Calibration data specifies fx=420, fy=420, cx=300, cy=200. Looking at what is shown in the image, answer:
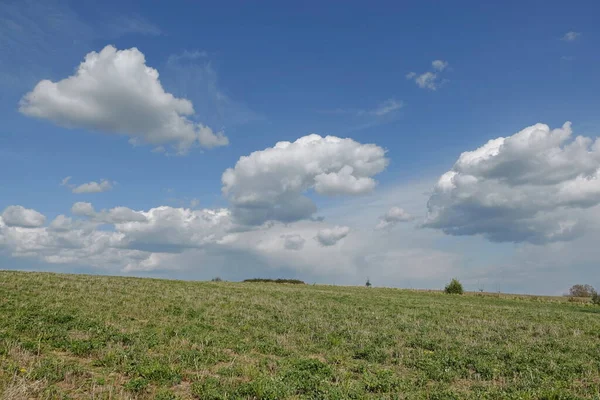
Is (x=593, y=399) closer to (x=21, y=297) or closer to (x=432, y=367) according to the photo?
(x=432, y=367)

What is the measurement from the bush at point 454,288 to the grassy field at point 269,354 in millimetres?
54260

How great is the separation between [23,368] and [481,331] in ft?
73.6

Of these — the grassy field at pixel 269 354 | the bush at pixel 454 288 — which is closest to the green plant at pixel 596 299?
the bush at pixel 454 288

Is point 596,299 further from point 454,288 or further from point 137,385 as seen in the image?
point 137,385

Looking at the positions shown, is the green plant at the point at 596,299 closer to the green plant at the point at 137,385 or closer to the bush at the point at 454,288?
the bush at the point at 454,288

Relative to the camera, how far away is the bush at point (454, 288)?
80.6m

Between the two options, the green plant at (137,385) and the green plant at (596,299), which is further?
the green plant at (596,299)

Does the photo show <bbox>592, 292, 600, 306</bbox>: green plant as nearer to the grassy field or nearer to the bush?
the bush

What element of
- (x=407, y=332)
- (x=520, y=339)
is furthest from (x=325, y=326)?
(x=520, y=339)

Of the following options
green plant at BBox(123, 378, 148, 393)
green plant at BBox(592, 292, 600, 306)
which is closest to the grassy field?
green plant at BBox(123, 378, 148, 393)

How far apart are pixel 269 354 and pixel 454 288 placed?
236ft

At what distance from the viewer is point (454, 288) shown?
8125 cm

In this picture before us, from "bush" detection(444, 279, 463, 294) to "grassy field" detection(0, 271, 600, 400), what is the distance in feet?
178

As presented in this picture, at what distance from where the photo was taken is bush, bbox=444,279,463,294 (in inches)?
3174
